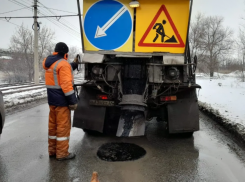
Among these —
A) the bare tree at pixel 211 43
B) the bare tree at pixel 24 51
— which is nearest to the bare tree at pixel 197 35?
the bare tree at pixel 211 43

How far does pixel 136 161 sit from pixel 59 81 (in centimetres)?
195

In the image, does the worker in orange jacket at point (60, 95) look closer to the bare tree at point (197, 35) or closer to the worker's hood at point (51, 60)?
the worker's hood at point (51, 60)

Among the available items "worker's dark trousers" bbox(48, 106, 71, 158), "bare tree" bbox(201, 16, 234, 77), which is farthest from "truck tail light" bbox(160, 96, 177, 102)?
"bare tree" bbox(201, 16, 234, 77)

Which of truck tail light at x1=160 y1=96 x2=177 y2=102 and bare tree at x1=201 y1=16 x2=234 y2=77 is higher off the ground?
bare tree at x1=201 y1=16 x2=234 y2=77

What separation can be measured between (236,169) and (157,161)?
4.23 ft

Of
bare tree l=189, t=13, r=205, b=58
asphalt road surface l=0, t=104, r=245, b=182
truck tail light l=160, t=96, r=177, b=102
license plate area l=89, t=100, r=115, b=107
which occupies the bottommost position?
asphalt road surface l=0, t=104, r=245, b=182

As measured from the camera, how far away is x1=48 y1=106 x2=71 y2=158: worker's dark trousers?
3795 mm

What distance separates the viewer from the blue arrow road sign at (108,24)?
4.53m

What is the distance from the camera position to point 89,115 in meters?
4.88

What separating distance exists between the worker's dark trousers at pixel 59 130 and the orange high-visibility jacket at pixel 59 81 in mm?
146

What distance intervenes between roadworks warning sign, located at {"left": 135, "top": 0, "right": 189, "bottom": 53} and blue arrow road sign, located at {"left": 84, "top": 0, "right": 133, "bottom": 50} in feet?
0.91

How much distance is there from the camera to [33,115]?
7465mm

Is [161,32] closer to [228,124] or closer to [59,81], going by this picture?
[59,81]

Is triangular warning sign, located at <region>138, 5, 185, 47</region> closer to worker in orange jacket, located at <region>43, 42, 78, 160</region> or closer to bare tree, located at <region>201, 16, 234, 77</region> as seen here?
worker in orange jacket, located at <region>43, 42, 78, 160</region>
